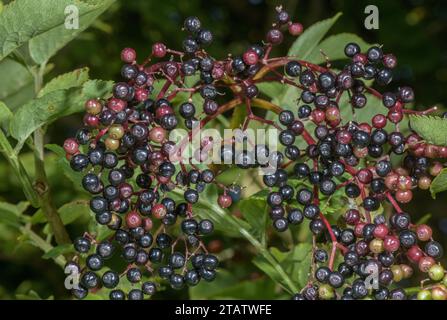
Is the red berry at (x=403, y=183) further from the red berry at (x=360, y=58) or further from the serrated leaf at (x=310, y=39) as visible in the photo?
the serrated leaf at (x=310, y=39)

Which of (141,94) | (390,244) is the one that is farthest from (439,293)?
(141,94)

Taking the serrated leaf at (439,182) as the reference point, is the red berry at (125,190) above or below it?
above

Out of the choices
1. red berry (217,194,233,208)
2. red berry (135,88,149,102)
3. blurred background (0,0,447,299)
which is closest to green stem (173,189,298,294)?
red berry (217,194,233,208)

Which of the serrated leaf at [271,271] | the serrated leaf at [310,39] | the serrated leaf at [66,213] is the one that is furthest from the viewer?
the serrated leaf at [310,39]

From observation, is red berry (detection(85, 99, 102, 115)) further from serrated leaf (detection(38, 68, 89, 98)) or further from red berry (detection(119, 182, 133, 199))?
serrated leaf (detection(38, 68, 89, 98))

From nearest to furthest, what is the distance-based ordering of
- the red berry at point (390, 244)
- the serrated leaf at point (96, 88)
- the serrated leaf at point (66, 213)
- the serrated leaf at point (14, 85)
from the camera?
the red berry at point (390, 244)
the serrated leaf at point (96, 88)
the serrated leaf at point (66, 213)
the serrated leaf at point (14, 85)

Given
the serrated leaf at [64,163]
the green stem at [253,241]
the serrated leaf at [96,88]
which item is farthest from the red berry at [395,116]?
the serrated leaf at [64,163]
